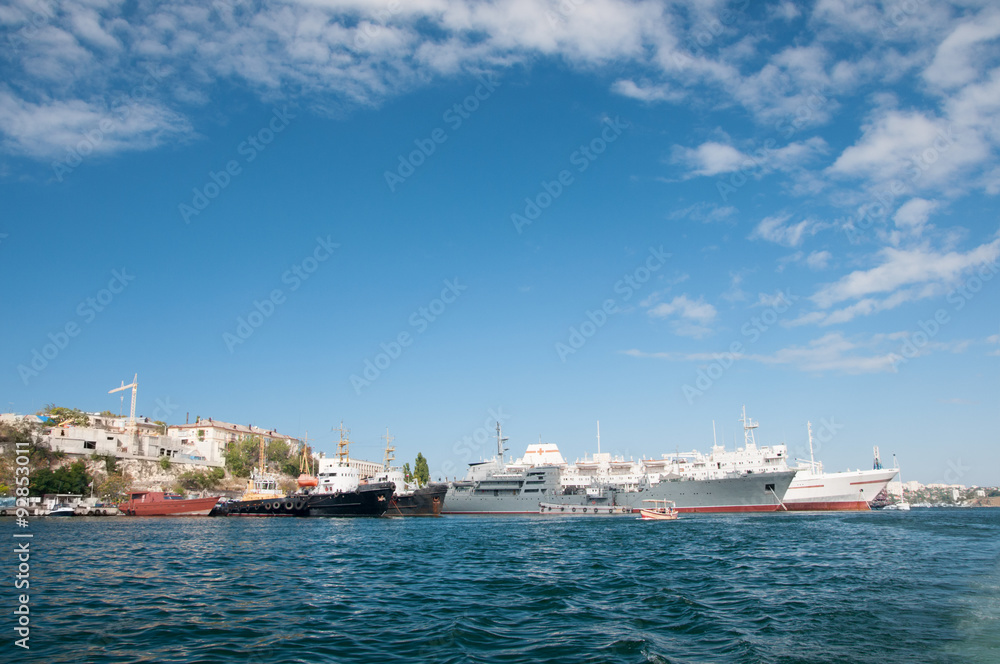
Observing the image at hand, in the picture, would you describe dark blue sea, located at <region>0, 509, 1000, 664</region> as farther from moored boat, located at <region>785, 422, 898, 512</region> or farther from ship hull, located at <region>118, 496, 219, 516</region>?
moored boat, located at <region>785, 422, 898, 512</region>

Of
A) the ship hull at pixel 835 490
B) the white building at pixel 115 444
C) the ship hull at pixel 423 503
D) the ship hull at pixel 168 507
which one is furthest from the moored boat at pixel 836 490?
the white building at pixel 115 444

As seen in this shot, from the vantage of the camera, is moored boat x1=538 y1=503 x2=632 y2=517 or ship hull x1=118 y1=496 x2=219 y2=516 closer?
ship hull x1=118 y1=496 x2=219 y2=516

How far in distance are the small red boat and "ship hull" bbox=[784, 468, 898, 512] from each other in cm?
7575

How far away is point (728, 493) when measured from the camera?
76500 mm

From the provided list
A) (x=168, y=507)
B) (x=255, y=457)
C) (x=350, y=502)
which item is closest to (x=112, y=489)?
(x=168, y=507)

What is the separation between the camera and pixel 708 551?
92.9ft

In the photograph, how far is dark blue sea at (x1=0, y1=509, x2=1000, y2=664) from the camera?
10492mm

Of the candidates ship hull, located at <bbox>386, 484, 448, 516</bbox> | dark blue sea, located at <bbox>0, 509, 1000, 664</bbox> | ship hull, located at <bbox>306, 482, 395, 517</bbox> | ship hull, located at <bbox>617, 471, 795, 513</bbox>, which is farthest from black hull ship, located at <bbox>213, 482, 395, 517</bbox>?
dark blue sea, located at <bbox>0, 509, 1000, 664</bbox>

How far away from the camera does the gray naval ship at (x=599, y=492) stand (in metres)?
75.6

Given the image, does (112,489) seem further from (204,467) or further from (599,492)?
(599,492)

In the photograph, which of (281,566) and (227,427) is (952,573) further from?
(227,427)

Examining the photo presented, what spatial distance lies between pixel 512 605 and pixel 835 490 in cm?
7960

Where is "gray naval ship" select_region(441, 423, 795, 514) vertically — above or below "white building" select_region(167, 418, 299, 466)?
below

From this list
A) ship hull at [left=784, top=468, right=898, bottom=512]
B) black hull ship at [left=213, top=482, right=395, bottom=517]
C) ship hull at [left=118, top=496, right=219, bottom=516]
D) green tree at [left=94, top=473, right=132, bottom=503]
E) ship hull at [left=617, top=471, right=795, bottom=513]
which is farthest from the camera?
green tree at [left=94, top=473, right=132, bottom=503]
